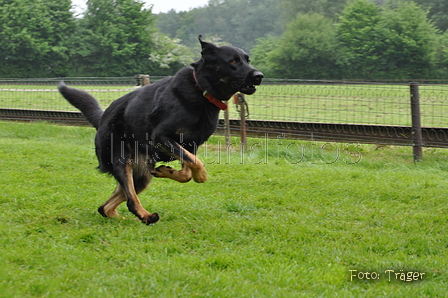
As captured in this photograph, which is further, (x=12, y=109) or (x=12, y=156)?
(x=12, y=109)

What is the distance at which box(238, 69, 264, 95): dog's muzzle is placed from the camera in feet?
15.7

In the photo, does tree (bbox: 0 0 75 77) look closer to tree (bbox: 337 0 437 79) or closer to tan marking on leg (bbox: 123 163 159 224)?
tree (bbox: 337 0 437 79)

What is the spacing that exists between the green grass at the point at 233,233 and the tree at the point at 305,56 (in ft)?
116

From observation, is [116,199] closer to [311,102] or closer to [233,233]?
[233,233]

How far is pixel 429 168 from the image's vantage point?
860 centimetres

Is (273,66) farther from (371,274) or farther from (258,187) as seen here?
(371,274)

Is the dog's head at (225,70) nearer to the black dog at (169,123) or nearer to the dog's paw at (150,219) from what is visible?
the black dog at (169,123)

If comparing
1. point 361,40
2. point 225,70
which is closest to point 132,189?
point 225,70

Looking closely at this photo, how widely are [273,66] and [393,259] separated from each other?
1582 inches

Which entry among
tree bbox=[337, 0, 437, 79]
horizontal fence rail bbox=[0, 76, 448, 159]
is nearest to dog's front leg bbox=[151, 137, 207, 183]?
horizontal fence rail bbox=[0, 76, 448, 159]

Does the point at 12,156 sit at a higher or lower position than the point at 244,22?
lower

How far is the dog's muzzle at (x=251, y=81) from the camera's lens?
4777 millimetres

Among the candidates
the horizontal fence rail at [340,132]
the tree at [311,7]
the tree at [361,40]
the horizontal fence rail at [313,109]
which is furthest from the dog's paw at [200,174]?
the tree at [311,7]

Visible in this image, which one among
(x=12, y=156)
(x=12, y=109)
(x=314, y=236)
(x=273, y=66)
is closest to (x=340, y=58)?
(x=273, y=66)
